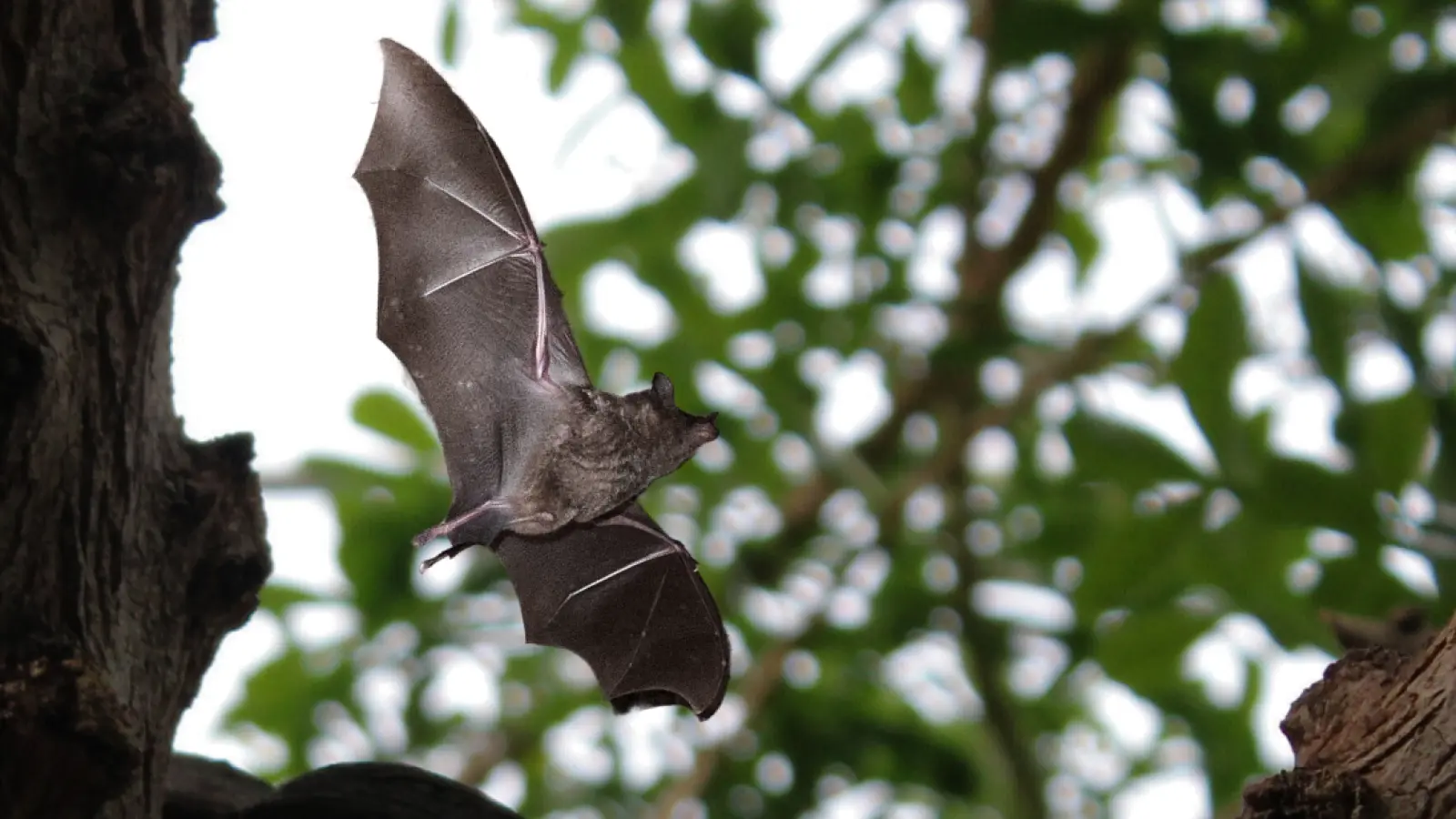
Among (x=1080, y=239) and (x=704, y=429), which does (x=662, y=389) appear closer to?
(x=704, y=429)

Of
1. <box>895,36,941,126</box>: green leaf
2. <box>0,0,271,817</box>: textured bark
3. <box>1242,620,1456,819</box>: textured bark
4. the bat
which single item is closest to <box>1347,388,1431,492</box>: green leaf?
<box>1242,620,1456,819</box>: textured bark

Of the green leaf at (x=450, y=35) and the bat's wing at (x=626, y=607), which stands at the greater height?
the green leaf at (x=450, y=35)

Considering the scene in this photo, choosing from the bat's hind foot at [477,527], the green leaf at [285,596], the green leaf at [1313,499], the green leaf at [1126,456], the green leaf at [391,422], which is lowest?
the green leaf at [285,596]

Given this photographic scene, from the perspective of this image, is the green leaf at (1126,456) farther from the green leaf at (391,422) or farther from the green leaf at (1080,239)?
the green leaf at (391,422)

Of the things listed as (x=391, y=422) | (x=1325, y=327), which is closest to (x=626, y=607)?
(x=1325, y=327)

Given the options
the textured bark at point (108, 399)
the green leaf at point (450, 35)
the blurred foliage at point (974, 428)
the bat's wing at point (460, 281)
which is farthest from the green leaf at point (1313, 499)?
the green leaf at point (450, 35)

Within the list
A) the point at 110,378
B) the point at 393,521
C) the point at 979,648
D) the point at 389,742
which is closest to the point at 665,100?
the point at 393,521

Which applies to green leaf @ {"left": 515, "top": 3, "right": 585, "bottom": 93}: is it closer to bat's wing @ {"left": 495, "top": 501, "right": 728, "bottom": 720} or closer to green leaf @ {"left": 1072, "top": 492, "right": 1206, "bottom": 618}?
green leaf @ {"left": 1072, "top": 492, "right": 1206, "bottom": 618}

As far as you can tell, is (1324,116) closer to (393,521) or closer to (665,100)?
(665,100)
